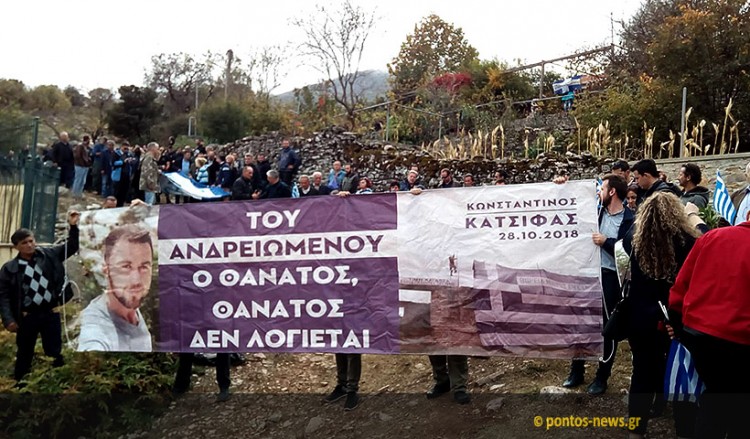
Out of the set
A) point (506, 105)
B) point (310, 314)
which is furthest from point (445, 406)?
point (506, 105)

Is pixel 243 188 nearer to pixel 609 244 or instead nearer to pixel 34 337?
pixel 34 337

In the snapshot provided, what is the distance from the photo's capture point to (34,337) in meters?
6.50

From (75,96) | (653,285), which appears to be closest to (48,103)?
(75,96)

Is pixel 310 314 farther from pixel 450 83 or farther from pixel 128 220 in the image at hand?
pixel 450 83

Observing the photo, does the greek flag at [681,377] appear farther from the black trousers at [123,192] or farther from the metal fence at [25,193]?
the black trousers at [123,192]

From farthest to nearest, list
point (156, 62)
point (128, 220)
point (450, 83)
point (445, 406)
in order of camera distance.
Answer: point (156, 62) < point (450, 83) < point (128, 220) < point (445, 406)

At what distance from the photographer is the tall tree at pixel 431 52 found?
103 ft

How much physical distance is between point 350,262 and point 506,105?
16.4 metres

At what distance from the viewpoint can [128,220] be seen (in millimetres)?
6492

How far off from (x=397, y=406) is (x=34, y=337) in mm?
3737

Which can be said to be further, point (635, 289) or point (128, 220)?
point (128, 220)

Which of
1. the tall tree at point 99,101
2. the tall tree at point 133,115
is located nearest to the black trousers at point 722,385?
the tall tree at point 133,115

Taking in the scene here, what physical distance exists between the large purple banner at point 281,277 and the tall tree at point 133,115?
98.3ft

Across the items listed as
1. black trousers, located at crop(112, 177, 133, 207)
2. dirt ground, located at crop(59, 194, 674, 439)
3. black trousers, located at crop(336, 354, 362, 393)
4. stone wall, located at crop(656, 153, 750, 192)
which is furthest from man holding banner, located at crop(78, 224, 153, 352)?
black trousers, located at crop(112, 177, 133, 207)
